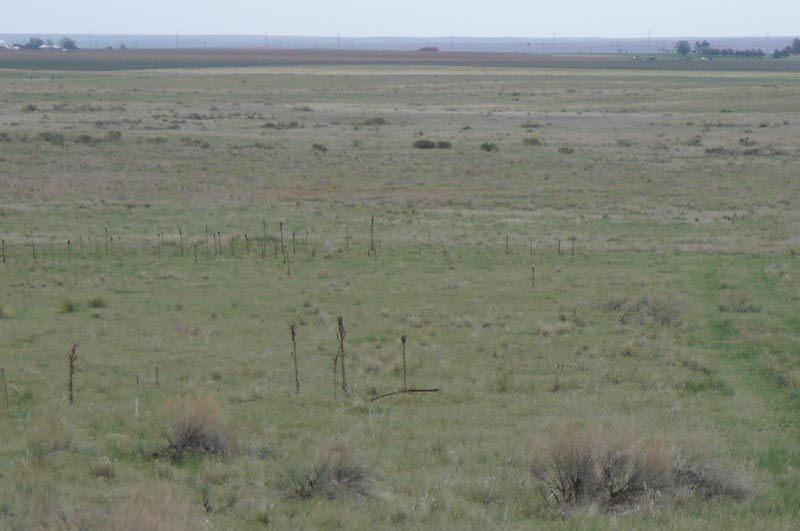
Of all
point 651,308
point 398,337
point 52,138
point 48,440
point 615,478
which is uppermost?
point 615,478

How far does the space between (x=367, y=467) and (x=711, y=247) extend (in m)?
21.0

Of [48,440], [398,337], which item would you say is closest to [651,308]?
[398,337]

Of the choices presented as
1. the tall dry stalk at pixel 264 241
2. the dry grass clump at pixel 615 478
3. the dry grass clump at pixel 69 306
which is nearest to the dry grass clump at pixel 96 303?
the dry grass clump at pixel 69 306

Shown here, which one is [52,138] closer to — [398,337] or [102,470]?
[398,337]

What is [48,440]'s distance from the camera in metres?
9.79

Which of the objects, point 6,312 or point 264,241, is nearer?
point 6,312

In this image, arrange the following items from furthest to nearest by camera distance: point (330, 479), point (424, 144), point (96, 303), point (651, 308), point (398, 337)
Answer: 1. point (424, 144)
2. point (96, 303)
3. point (651, 308)
4. point (398, 337)
5. point (330, 479)

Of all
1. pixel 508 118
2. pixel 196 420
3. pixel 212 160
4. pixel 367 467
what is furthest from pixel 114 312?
pixel 508 118

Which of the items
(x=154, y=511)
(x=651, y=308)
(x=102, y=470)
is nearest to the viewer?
(x=154, y=511)

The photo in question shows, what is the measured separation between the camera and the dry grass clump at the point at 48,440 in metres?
9.63

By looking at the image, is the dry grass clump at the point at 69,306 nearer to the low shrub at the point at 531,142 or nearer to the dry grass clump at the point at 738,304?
the dry grass clump at the point at 738,304

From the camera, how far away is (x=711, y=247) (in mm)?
27828

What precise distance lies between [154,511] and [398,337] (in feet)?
34.0

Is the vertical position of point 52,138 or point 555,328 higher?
point 52,138
